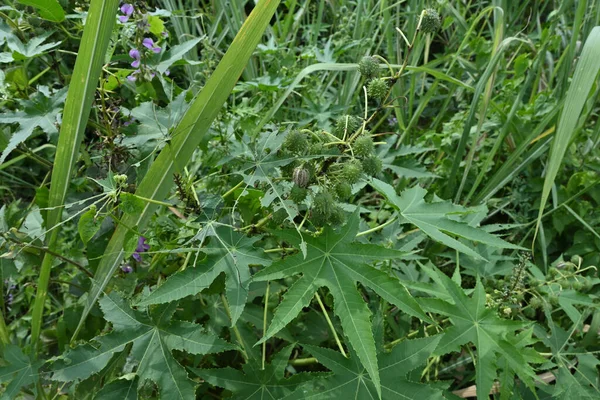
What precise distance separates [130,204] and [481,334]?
842mm

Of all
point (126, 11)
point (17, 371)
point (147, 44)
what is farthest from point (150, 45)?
point (17, 371)

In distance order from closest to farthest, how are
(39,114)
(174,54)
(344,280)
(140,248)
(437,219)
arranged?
1. (344,280)
2. (437,219)
3. (39,114)
4. (140,248)
5. (174,54)

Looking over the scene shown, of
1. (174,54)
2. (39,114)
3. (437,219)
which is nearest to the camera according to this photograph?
(437,219)

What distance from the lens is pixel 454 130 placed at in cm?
221

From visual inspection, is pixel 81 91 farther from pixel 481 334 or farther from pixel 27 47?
pixel 481 334

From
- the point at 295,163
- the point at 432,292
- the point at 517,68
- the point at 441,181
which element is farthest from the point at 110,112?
the point at 517,68

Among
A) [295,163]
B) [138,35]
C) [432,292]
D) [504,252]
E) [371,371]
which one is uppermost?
[138,35]

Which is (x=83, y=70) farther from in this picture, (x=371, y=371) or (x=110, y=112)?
(x=371, y=371)

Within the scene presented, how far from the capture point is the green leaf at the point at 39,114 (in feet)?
4.30

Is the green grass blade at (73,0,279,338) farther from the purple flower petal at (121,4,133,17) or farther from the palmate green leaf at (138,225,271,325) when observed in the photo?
the purple flower petal at (121,4,133,17)

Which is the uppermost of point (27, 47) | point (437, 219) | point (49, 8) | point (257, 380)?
point (49, 8)

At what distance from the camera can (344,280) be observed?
3.36 feet

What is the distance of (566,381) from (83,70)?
4.77 feet

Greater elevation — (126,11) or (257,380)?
(126,11)
